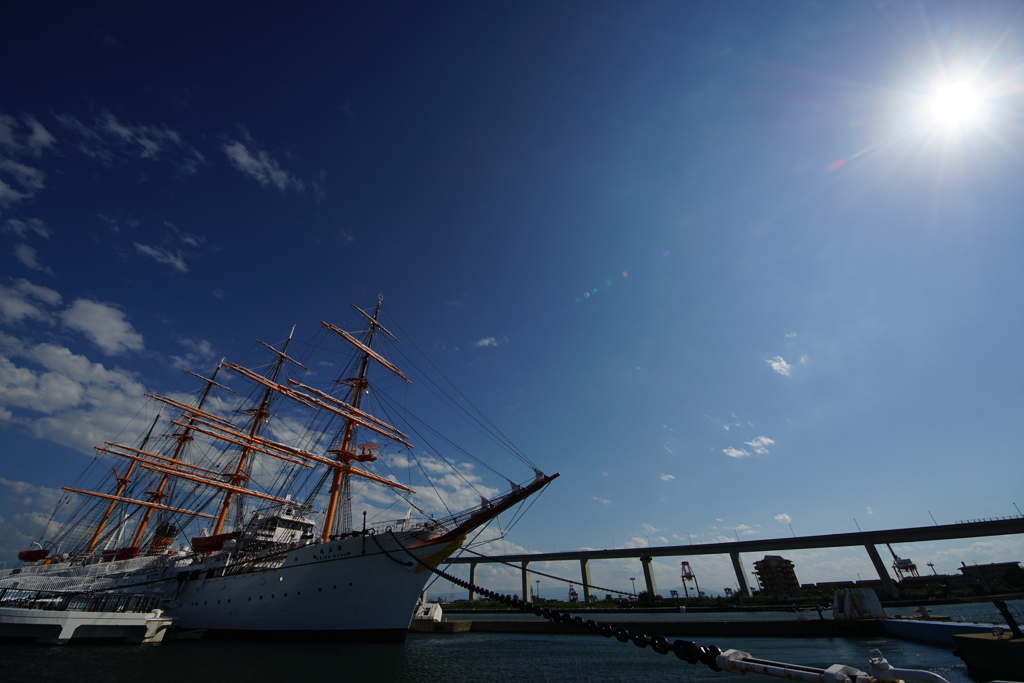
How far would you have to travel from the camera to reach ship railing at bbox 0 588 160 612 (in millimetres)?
29489

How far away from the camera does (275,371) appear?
4966 cm

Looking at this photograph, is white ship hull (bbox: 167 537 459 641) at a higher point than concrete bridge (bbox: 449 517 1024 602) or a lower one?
lower

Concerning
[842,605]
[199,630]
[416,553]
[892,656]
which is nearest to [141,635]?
[199,630]

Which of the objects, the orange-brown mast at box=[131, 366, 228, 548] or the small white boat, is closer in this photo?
the small white boat

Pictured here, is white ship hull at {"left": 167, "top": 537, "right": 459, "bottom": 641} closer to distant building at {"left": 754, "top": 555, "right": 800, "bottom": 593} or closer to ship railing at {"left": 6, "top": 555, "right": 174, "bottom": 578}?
ship railing at {"left": 6, "top": 555, "right": 174, "bottom": 578}

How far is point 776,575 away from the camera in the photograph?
99812 millimetres

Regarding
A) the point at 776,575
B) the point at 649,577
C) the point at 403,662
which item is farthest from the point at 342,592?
the point at 776,575

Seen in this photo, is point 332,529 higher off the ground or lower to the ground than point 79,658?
higher

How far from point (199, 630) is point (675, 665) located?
31.3m

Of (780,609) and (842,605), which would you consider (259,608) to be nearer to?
(842,605)

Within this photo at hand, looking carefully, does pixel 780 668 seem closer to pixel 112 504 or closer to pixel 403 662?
pixel 403 662

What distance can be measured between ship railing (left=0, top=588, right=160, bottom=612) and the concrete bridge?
28730 mm

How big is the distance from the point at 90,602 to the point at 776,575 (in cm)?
12886

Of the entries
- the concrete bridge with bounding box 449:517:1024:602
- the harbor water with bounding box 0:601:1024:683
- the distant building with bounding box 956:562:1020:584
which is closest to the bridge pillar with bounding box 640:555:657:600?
the concrete bridge with bounding box 449:517:1024:602
